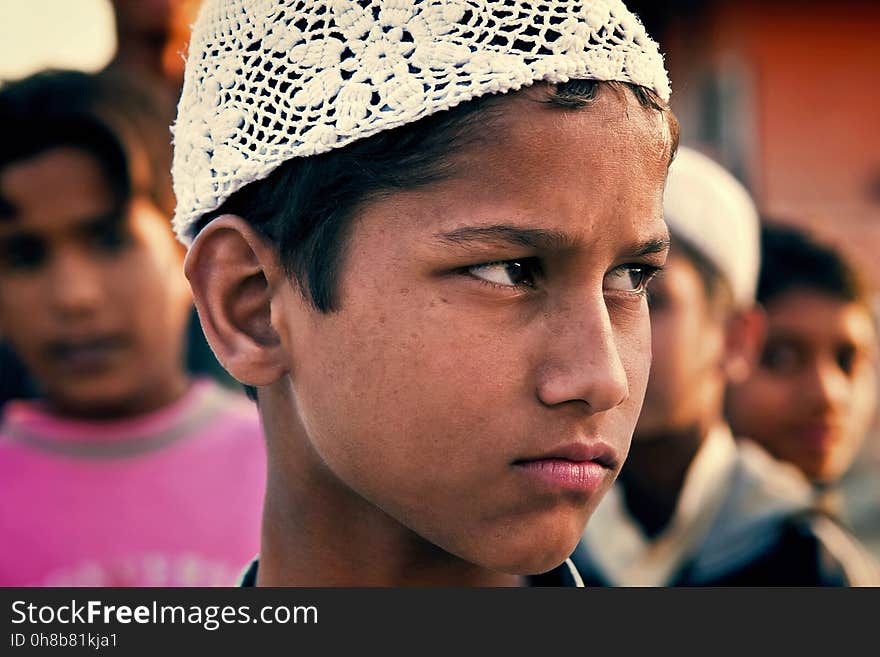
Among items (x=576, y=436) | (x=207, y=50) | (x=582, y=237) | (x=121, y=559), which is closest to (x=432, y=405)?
(x=576, y=436)

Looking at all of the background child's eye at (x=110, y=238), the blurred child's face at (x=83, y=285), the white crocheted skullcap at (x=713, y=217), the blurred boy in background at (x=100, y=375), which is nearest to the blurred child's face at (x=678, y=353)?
the white crocheted skullcap at (x=713, y=217)

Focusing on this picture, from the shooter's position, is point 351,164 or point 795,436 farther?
point 795,436

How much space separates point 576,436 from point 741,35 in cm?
862

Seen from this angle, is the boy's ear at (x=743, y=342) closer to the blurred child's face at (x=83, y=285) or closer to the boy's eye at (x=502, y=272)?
the blurred child's face at (x=83, y=285)

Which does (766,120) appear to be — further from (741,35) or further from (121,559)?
(121,559)

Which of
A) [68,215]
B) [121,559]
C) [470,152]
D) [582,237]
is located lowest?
[582,237]

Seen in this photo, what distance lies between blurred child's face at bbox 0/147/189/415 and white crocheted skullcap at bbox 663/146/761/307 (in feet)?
5.46

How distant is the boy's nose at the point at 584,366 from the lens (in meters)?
1.55

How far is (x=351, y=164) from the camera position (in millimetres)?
1660

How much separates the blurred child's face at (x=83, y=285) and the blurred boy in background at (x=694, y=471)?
152 centimetres

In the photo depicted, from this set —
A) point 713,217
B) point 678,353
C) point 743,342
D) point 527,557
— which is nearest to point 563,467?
point 527,557

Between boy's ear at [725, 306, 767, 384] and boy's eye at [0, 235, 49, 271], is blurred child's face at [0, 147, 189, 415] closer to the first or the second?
boy's eye at [0, 235, 49, 271]

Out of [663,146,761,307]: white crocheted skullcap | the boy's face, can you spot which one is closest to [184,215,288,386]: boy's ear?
the boy's face

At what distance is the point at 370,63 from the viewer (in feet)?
5.33
